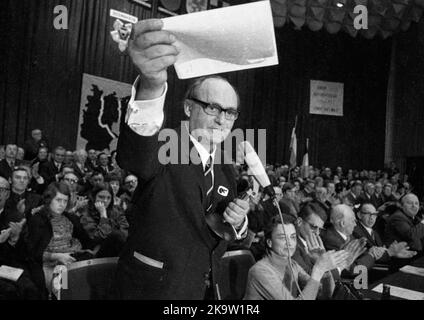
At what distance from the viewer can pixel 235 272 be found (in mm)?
2219

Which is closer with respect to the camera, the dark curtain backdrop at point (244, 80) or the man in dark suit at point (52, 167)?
the man in dark suit at point (52, 167)

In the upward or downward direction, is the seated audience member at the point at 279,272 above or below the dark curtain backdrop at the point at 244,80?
below

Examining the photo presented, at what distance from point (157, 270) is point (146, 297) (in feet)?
0.27

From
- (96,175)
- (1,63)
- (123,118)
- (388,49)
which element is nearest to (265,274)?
(123,118)

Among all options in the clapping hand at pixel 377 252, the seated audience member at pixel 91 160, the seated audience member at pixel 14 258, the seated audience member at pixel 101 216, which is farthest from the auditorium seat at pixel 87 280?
the seated audience member at pixel 91 160

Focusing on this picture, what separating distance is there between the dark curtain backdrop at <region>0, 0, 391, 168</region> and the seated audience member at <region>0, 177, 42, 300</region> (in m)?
4.74

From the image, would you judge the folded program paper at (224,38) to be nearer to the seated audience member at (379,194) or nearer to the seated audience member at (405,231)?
the seated audience member at (405,231)

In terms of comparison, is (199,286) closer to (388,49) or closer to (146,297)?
(146,297)

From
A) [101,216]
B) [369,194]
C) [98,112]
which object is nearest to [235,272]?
[101,216]

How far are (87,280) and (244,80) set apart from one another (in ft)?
35.7

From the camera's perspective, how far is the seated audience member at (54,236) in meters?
3.13

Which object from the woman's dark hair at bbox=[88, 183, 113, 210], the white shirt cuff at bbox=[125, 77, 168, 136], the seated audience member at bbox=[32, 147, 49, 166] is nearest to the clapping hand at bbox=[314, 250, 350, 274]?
the white shirt cuff at bbox=[125, 77, 168, 136]

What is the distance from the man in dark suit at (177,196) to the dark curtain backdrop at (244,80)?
7190 millimetres

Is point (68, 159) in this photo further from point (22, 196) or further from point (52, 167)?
point (22, 196)
